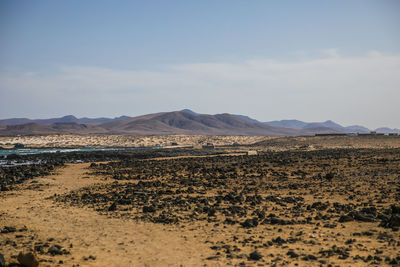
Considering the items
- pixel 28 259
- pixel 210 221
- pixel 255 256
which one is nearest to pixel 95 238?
pixel 28 259

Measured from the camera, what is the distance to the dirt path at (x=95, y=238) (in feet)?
35.1

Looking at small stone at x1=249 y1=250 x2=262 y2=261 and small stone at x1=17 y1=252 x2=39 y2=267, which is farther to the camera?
small stone at x1=249 y1=250 x2=262 y2=261

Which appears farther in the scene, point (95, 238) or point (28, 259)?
point (95, 238)

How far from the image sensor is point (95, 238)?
41.9 feet

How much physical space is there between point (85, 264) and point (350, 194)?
1467 centimetres

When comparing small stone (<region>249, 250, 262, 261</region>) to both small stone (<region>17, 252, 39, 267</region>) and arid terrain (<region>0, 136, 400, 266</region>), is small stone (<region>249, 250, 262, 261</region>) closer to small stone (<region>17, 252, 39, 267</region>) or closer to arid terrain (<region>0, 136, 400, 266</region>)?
arid terrain (<region>0, 136, 400, 266</region>)

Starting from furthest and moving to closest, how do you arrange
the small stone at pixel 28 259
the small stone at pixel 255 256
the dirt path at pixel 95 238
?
1. the dirt path at pixel 95 238
2. the small stone at pixel 255 256
3. the small stone at pixel 28 259

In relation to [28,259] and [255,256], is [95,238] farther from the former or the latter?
[255,256]

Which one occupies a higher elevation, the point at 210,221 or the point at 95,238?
the point at 210,221

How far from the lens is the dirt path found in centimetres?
1069

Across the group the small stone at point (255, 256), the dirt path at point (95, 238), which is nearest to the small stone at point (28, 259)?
the dirt path at point (95, 238)

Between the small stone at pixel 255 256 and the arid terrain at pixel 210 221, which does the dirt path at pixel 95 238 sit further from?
the small stone at pixel 255 256

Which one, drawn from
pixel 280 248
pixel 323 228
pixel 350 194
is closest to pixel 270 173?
pixel 350 194

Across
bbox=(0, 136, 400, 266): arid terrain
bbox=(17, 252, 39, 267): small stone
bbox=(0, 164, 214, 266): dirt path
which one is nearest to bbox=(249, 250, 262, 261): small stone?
bbox=(0, 136, 400, 266): arid terrain
